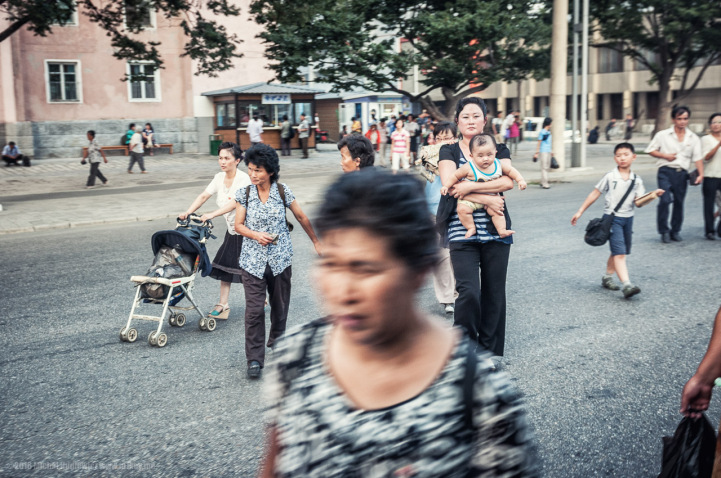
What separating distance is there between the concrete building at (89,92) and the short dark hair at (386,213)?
3291 centimetres

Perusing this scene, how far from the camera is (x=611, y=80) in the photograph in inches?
2334

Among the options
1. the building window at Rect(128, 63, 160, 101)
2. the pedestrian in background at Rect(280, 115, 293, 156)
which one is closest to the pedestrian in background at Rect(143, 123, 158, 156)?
the building window at Rect(128, 63, 160, 101)

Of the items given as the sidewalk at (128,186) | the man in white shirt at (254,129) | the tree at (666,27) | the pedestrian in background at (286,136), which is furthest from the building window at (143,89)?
the tree at (666,27)

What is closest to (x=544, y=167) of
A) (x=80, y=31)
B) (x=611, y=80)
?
(x=80, y=31)

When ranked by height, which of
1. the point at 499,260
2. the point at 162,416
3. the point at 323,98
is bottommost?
the point at 162,416

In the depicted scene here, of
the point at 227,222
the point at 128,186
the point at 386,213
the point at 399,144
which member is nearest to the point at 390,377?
the point at 386,213

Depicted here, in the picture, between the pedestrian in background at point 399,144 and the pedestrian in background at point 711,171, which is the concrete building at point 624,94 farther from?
the pedestrian in background at point 711,171

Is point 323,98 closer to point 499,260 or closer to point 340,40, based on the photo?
point 340,40

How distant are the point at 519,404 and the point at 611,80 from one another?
62.4m

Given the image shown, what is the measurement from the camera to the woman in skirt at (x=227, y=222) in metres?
6.75

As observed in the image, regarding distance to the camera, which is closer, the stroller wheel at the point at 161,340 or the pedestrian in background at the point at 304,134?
the stroller wheel at the point at 161,340

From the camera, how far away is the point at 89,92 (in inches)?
1329

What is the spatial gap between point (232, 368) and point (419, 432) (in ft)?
13.7

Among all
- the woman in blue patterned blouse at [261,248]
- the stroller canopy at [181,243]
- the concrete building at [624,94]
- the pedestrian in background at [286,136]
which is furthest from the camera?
the concrete building at [624,94]
